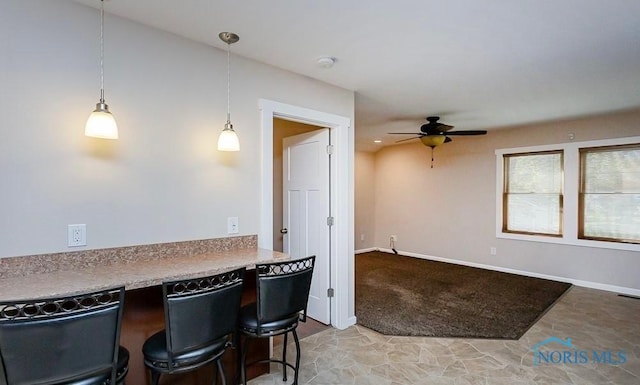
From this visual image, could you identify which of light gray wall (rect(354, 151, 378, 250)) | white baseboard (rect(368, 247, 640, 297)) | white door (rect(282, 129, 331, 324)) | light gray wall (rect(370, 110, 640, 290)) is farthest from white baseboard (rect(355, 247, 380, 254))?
white door (rect(282, 129, 331, 324))

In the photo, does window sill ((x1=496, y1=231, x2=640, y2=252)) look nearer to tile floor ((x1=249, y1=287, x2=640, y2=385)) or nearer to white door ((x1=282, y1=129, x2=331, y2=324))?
tile floor ((x1=249, y1=287, x2=640, y2=385))

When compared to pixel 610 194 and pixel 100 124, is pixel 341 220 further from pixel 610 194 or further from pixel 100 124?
pixel 610 194

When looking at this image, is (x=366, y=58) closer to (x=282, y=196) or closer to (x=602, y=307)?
(x=282, y=196)

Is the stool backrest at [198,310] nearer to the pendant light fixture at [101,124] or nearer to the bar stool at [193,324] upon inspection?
the bar stool at [193,324]

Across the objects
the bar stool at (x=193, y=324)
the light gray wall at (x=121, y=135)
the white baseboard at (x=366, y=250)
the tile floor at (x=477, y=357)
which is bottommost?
the tile floor at (x=477, y=357)

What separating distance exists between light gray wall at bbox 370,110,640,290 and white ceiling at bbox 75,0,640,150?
1.42m

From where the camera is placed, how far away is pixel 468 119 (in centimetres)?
492

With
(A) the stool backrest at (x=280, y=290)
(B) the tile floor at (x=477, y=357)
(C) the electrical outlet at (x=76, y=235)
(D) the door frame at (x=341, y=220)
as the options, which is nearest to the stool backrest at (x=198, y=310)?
(A) the stool backrest at (x=280, y=290)

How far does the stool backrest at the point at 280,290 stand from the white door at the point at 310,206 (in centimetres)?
146

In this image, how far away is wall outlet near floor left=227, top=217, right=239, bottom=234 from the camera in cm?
254

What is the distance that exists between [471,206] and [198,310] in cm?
583

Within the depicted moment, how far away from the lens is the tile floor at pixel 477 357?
2.48 metres

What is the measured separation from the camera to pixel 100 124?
173 cm

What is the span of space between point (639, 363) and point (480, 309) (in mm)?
1437
